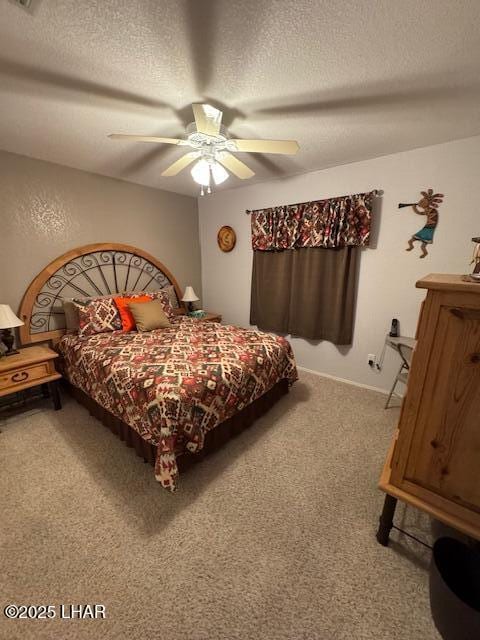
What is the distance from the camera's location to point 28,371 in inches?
86.4

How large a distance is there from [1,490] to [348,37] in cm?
310

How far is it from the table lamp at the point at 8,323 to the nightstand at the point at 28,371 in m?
0.09

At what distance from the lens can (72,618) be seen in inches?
40.8

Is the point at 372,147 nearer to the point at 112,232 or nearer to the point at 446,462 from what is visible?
the point at 446,462

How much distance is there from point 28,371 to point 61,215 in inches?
64.0

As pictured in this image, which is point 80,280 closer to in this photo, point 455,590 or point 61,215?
point 61,215

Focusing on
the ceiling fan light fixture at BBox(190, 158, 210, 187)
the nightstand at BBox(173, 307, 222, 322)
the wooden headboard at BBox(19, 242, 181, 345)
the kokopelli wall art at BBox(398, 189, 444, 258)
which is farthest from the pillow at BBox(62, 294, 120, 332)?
the kokopelli wall art at BBox(398, 189, 444, 258)

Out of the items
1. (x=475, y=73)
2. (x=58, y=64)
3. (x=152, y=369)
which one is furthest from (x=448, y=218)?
(x=58, y=64)

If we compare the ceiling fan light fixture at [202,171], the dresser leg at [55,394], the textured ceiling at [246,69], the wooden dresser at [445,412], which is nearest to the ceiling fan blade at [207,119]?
the textured ceiling at [246,69]

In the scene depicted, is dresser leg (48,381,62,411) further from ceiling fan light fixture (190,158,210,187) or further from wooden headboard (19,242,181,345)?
ceiling fan light fixture (190,158,210,187)

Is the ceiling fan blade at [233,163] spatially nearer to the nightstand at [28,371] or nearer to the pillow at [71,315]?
the pillow at [71,315]

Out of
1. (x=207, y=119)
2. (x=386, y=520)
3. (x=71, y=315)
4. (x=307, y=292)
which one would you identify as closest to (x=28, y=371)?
(x=71, y=315)

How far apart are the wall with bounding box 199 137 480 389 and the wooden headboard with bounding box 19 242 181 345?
139cm

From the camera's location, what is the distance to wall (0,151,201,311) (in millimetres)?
2387
